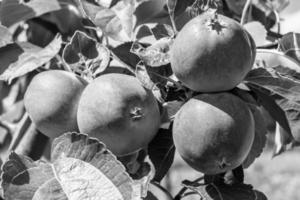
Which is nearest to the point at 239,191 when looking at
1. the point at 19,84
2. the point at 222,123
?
the point at 222,123

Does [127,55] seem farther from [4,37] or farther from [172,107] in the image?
[4,37]

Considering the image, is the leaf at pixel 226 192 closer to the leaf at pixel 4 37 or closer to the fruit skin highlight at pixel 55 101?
the fruit skin highlight at pixel 55 101

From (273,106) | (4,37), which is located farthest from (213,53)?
(4,37)

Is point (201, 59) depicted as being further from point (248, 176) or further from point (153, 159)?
point (248, 176)

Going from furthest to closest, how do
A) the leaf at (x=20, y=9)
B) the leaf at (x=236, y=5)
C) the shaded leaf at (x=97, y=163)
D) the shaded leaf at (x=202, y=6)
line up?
1. the leaf at (x=236, y=5)
2. the leaf at (x=20, y=9)
3. the shaded leaf at (x=202, y=6)
4. the shaded leaf at (x=97, y=163)

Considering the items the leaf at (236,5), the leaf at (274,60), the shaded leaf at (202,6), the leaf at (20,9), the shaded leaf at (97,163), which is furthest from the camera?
the leaf at (236,5)

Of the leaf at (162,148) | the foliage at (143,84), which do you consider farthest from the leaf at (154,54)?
the leaf at (162,148)
